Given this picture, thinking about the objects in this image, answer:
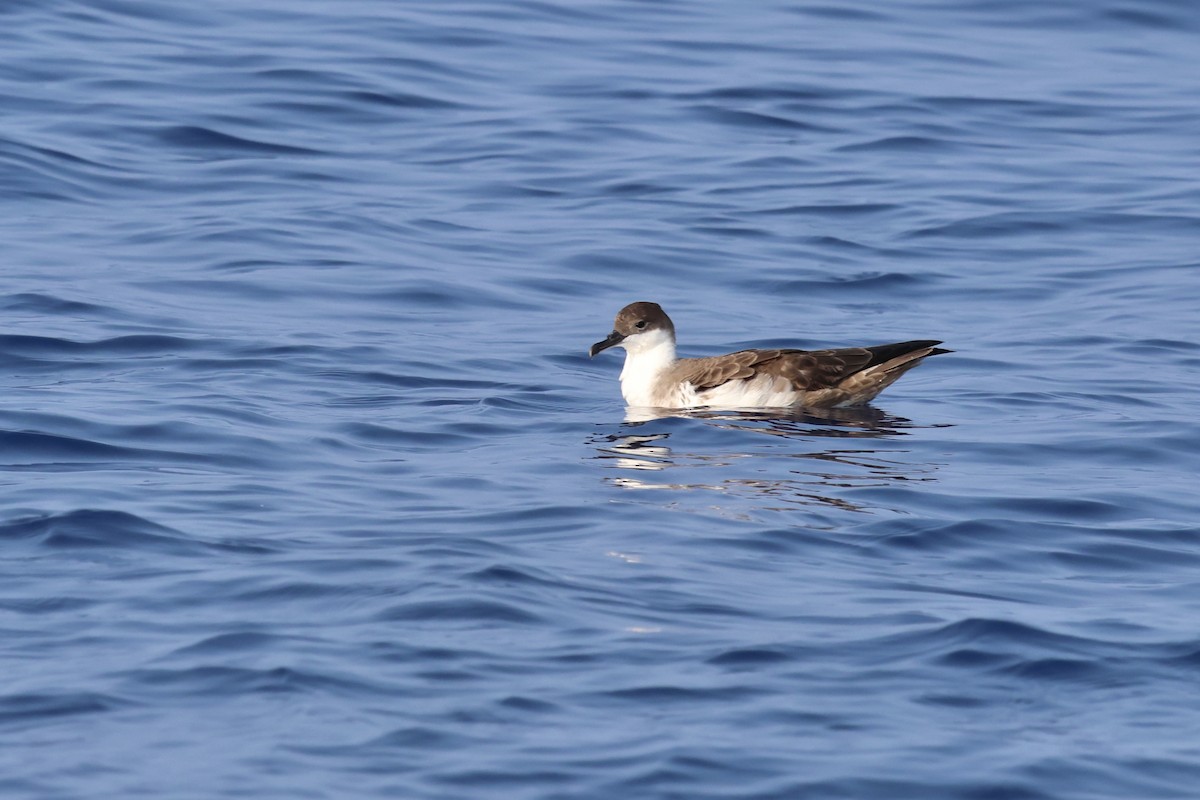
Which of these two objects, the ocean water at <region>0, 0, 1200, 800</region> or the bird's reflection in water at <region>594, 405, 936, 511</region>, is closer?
the ocean water at <region>0, 0, 1200, 800</region>

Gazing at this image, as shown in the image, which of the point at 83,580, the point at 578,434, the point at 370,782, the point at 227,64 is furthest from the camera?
the point at 227,64

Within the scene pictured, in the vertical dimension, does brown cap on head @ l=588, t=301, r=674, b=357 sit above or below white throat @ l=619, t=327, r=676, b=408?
above

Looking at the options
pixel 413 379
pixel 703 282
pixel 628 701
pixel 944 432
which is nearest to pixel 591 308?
pixel 703 282

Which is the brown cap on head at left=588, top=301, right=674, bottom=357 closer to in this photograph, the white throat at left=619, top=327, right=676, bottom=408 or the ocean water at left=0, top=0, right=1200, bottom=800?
the white throat at left=619, top=327, right=676, bottom=408

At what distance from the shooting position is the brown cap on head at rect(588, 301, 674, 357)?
40.5ft

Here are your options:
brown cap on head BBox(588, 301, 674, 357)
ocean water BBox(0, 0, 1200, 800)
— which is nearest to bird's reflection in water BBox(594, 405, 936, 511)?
ocean water BBox(0, 0, 1200, 800)

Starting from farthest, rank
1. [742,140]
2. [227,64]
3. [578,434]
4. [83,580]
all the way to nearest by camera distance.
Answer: [227,64], [742,140], [578,434], [83,580]

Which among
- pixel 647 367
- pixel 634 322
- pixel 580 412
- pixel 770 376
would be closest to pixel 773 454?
pixel 770 376

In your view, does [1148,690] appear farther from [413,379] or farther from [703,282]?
[703,282]

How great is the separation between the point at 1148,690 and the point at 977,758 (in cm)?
97

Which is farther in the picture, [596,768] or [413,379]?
[413,379]

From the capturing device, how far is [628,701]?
21.4ft

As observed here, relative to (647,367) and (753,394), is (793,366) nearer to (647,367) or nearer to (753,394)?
(753,394)

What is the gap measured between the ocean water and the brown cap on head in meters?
0.38
